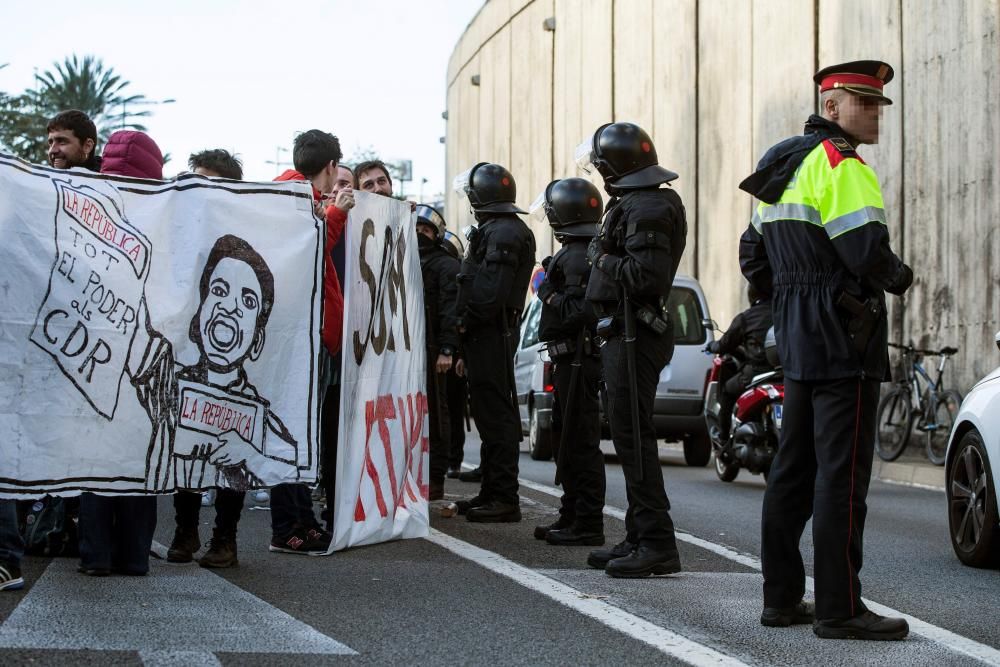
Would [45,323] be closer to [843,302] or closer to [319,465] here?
[319,465]

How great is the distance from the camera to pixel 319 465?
269 inches

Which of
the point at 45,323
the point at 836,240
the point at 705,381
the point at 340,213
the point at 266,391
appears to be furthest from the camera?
the point at 705,381

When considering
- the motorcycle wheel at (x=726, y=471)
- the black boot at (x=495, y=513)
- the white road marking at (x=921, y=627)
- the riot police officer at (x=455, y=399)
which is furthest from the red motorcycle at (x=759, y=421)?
the white road marking at (x=921, y=627)

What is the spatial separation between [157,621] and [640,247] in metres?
2.71

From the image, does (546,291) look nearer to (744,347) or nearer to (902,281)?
(902,281)

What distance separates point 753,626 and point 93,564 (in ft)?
8.78

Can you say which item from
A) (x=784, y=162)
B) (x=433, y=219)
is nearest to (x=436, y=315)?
(x=433, y=219)

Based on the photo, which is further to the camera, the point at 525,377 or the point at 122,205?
the point at 525,377

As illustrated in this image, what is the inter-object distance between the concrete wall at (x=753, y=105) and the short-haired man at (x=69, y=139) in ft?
37.2

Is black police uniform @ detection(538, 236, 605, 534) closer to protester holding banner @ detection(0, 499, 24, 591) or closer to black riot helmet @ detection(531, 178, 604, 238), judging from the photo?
black riot helmet @ detection(531, 178, 604, 238)

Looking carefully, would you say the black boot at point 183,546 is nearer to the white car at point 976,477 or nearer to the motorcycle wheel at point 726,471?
the white car at point 976,477

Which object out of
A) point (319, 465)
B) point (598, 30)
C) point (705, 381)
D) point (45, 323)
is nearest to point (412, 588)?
point (319, 465)

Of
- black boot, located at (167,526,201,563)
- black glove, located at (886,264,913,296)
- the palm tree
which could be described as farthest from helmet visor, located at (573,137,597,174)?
the palm tree

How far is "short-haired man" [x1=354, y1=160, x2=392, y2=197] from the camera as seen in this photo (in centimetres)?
986
